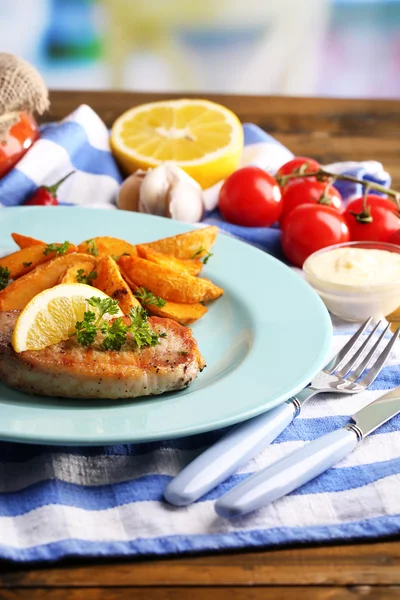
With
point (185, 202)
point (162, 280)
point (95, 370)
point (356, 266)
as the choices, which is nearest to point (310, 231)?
point (356, 266)

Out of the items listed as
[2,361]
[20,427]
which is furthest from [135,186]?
[20,427]

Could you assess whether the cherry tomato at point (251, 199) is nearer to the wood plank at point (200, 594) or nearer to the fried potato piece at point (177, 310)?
the fried potato piece at point (177, 310)

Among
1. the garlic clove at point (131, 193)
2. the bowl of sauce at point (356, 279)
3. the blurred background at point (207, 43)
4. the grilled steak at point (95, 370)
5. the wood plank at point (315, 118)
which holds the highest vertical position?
the grilled steak at point (95, 370)

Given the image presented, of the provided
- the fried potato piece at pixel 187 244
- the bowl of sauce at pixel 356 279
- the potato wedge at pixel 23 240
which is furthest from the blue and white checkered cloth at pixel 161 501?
the potato wedge at pixel 23 240

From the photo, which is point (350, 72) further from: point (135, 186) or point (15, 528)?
point (15, 528)

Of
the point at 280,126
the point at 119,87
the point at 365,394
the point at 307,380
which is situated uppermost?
the point at 307,380

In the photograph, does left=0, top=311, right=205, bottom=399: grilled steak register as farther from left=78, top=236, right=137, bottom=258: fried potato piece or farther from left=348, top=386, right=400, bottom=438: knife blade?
left=78, top=236, right=137, bottom=258: fried potato piece

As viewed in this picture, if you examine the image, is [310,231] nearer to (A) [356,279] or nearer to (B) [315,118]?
(A) [356,279]
